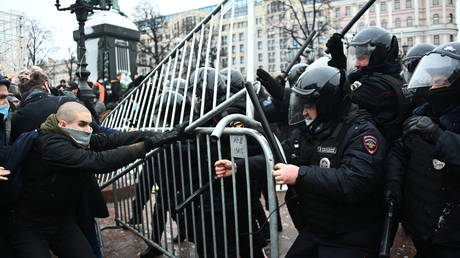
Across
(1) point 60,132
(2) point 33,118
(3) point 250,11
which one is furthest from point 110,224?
(3) point 250,11

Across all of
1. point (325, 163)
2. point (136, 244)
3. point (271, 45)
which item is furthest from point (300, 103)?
point (271, 45)

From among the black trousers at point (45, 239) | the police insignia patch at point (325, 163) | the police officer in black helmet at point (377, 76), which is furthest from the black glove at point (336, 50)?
the black trousers at point (45, 239)

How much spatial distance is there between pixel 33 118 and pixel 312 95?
8.16ft

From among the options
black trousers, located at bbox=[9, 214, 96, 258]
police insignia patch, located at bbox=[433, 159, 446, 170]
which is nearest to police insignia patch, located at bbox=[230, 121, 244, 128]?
police insignia patch, located at bbox=[433, 159, 446, 170]

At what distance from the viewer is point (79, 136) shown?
3117 millimetres

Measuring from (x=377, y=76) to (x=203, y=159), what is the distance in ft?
4.99

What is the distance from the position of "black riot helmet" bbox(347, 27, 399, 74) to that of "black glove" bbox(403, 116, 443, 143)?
117 cm

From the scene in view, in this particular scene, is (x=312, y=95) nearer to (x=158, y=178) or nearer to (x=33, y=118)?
(x=158, y=178)

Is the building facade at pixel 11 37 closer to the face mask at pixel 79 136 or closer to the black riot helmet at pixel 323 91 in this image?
the face mask at pixel 79 136

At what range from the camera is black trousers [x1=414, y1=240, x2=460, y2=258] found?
2.15 m

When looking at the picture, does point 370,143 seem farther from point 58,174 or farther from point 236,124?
point 58,174

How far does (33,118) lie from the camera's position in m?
3.59

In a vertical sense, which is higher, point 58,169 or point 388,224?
point 58,169

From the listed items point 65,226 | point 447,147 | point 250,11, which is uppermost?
point 250,11
